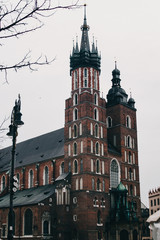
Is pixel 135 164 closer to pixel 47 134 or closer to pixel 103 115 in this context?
pixel 103 115

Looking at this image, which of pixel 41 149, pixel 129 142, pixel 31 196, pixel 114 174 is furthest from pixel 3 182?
pixel 129 142

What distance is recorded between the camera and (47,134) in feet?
204

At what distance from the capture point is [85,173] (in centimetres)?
4475

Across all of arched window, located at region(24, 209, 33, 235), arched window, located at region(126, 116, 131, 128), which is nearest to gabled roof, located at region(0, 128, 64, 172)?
arched window, located at region(24, 209, 33, 235)

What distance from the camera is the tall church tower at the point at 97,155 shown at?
4416 cm

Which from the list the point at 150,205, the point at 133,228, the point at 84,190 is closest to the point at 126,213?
the point at 133,228

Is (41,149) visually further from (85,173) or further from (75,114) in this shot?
(85,173)

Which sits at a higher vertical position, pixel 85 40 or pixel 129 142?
pixel 85 40

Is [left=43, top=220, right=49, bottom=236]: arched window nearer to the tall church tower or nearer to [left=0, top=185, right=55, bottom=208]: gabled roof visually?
the tall church tower

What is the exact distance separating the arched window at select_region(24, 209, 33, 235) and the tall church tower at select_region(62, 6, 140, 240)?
4665 mm

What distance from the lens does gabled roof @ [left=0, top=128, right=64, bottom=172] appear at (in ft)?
179

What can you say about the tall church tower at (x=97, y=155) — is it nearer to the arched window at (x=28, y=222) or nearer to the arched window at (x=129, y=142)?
the arched window at (x=129, y=142)

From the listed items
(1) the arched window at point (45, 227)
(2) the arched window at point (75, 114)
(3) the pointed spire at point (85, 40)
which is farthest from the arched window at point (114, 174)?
(3) the pointed spire at point (85, 40)

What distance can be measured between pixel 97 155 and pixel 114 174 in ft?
15.8
